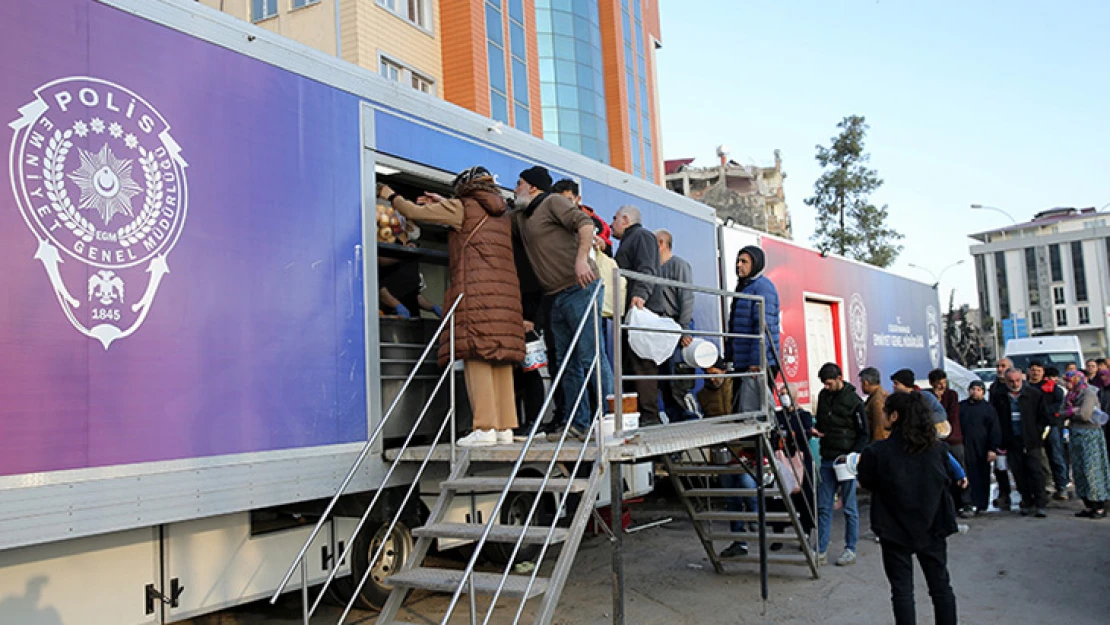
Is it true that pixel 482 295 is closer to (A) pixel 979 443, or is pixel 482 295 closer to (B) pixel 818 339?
(A) pixel 979 443

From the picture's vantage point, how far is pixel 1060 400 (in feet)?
34.6

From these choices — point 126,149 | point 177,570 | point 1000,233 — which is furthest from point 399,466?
point 1000,233

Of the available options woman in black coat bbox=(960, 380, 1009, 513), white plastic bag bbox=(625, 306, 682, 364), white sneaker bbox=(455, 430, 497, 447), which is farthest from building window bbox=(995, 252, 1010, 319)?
white sneaker bbox=(455, 430, 497, 447)

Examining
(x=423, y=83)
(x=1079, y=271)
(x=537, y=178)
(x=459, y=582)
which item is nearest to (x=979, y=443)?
(x=537, y=178)

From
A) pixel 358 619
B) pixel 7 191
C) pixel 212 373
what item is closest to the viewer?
pixel 7 191

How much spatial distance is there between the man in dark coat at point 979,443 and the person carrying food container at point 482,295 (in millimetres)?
7271

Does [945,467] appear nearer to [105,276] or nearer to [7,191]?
[105,276]

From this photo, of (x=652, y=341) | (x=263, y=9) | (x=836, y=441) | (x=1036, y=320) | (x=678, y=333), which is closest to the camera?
(x=678, y=333)

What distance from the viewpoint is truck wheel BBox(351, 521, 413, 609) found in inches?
225

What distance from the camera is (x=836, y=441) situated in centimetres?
734

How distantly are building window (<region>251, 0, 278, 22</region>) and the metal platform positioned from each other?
16378mm

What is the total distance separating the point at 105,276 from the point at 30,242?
1.03ft

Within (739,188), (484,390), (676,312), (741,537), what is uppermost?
(739,188)

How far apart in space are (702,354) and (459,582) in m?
2.97
